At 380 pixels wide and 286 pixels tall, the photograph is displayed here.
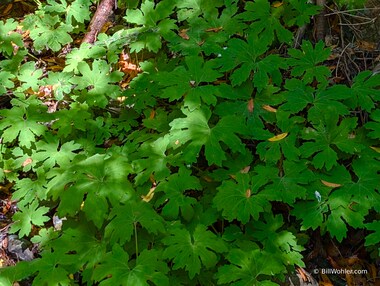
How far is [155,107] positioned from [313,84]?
4.84ft

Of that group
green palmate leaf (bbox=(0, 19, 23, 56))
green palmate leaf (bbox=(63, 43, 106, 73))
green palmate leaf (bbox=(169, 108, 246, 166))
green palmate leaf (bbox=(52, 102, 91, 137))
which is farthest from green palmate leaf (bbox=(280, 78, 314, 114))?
green palmate leaf (bbox=(0, 19, 23, 56))

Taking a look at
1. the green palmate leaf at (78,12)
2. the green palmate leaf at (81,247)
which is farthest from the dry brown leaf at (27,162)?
the green palmate leaf at (78,12)

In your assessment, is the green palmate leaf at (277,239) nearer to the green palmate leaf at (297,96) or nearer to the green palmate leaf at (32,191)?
the green palmate leaf at (297,96)

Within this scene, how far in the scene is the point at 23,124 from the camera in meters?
3.97

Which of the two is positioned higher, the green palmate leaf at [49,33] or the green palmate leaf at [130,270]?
the green palmate leaf at [49,33]

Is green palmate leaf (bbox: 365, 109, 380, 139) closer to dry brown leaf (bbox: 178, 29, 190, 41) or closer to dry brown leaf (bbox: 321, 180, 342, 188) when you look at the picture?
dry brown leaf (bbox: 321, 180, 342, 188)

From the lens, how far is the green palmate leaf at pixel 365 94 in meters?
3.39

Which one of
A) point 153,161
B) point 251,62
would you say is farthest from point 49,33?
point 251,62

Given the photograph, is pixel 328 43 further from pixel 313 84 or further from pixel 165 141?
pixel 165 141

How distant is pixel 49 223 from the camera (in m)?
4.02

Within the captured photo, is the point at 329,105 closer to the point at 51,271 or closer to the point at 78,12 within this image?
the point at 51,271

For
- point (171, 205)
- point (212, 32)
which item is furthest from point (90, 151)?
point (212, 32)

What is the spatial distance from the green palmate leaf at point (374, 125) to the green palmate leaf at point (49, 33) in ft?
10.5

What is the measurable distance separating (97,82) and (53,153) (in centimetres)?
84
